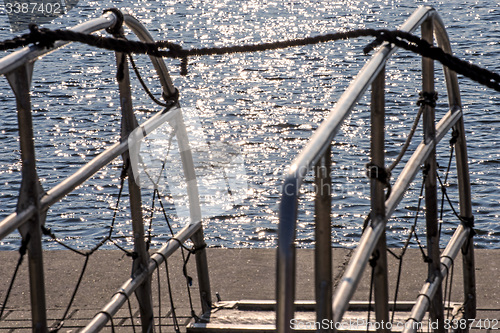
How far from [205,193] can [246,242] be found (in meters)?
1.34

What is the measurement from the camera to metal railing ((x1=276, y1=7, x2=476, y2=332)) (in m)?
1.97

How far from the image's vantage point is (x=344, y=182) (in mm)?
8781

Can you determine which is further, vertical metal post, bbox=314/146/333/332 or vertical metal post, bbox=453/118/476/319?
vertical metal post, bbox=453/118/476/319

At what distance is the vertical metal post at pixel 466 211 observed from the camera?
14.6 ft

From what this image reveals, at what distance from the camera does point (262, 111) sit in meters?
11.5

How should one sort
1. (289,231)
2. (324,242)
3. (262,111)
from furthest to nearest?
(262,111), (324,242), (289,231)

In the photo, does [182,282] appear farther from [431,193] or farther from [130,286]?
[431,193]

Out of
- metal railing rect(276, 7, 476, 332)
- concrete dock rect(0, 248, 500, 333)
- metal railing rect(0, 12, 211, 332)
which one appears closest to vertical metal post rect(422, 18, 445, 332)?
metal railing rect(276, 7, 476, 332)

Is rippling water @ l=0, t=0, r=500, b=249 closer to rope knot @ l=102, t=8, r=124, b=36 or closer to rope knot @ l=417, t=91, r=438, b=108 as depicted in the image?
rope knot @ l=417, t=91, r=438, b=108

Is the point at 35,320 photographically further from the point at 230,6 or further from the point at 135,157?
the point at 230,6

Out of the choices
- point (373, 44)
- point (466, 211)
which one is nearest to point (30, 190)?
point (373, 44)

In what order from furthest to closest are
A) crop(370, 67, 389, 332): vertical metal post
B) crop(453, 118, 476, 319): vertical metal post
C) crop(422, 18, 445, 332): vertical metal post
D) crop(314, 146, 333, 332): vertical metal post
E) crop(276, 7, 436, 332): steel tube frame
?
crop(453, 118, 476, 319): vertical metal post
crop(422, 18, 445, 332): vertical metal post
crop(370, 67, 389, 332): vertical metal post
crop(314, 146, 333, 332): vertical metal post
crop(276, 7, 436, 332): steel tube frame

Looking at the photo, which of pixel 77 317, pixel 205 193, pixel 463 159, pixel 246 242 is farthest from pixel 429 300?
pixel 205 193

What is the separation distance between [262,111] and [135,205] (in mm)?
7647
